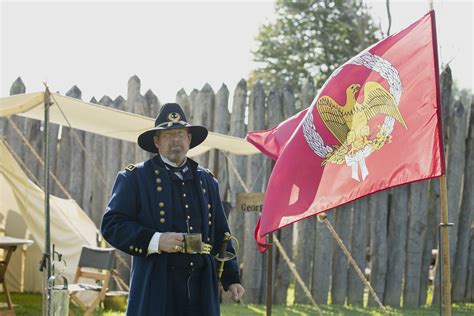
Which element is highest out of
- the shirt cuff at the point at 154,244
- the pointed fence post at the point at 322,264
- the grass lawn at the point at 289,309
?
the shirt cuff at the point at 154,244

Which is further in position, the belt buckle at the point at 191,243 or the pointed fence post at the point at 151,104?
the pointed fence post at the point at 151,104

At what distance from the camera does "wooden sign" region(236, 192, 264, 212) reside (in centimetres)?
694

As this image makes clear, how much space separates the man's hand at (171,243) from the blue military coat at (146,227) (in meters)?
0.07

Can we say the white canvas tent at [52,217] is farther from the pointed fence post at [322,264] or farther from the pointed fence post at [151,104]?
the pointed fence post at [322,264]

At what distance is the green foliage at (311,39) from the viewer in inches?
829

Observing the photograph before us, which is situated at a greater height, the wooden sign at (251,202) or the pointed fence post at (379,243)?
the wooden sign at (251,202)

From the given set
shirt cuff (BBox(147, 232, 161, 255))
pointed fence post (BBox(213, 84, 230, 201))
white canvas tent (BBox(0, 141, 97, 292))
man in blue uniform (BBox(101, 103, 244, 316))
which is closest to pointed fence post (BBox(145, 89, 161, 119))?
pointed fence post (BBox(213, 84, 230, 201))

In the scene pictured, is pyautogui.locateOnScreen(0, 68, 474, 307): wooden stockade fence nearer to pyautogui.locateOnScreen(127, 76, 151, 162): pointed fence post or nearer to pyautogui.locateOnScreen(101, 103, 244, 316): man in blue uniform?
pyautogui.locateOnScreen(127, 76, 151, 162): pointed fence post

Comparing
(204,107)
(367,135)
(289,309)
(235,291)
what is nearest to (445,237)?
(367,135)

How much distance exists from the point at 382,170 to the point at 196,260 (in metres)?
1.05

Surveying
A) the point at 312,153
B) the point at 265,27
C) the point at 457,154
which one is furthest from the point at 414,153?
the point at 265,27

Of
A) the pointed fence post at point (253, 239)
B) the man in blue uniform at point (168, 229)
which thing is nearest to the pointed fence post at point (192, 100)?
the pointed fence post at point (253, 239)

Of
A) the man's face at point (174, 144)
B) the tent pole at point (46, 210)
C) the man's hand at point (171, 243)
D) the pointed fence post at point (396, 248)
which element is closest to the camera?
the man's hand at point (171, 243)

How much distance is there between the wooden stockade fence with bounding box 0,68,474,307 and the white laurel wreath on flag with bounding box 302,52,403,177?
170 inches
